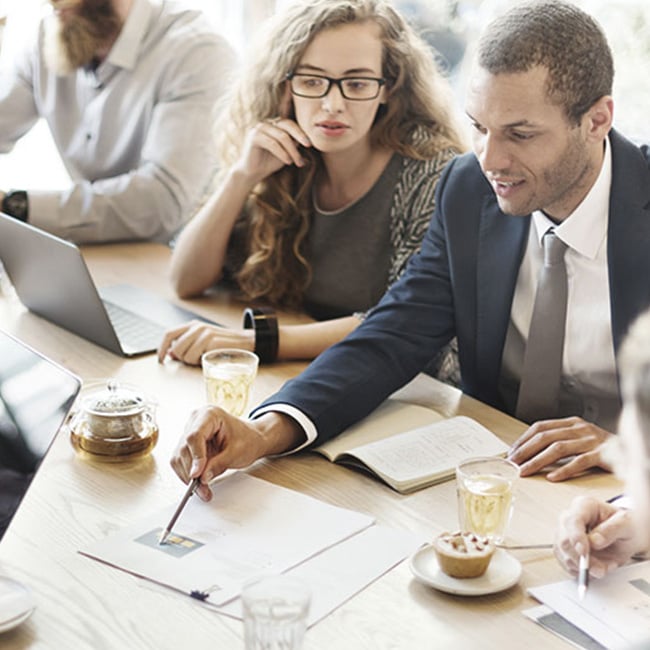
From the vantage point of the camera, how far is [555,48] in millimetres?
1670

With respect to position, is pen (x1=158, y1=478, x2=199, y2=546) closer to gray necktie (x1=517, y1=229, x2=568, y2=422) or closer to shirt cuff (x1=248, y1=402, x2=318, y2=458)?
shirt cuff (x1=248, y1=402, x2=318, y2=458)

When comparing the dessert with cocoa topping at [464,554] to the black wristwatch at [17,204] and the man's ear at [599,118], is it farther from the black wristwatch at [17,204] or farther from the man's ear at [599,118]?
the black wristwatch at [17,204]

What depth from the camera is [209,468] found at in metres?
1.46

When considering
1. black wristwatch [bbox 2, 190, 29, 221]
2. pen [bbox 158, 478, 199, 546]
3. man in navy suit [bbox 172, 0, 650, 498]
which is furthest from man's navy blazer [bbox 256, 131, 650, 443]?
black wristwatch [bbox 2, 190, 29, 221]

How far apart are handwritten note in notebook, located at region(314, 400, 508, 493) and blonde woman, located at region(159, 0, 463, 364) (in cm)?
59

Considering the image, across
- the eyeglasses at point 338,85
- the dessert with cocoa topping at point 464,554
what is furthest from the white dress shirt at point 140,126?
the dessert with cocoa topping at point 464,554

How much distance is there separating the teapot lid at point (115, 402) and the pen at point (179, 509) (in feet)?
0.61

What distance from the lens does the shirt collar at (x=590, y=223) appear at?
5.85ft

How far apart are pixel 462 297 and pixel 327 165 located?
608mm

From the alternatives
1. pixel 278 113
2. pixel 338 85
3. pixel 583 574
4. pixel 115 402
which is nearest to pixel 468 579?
pixel 583 574

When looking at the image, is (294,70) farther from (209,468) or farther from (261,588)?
(261,588)

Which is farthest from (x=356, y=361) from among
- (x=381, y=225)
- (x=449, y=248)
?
(x=381, y=225)

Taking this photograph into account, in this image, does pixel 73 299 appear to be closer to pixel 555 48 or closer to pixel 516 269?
pixel 516 269

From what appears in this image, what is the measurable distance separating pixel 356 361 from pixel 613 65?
0.63 m
